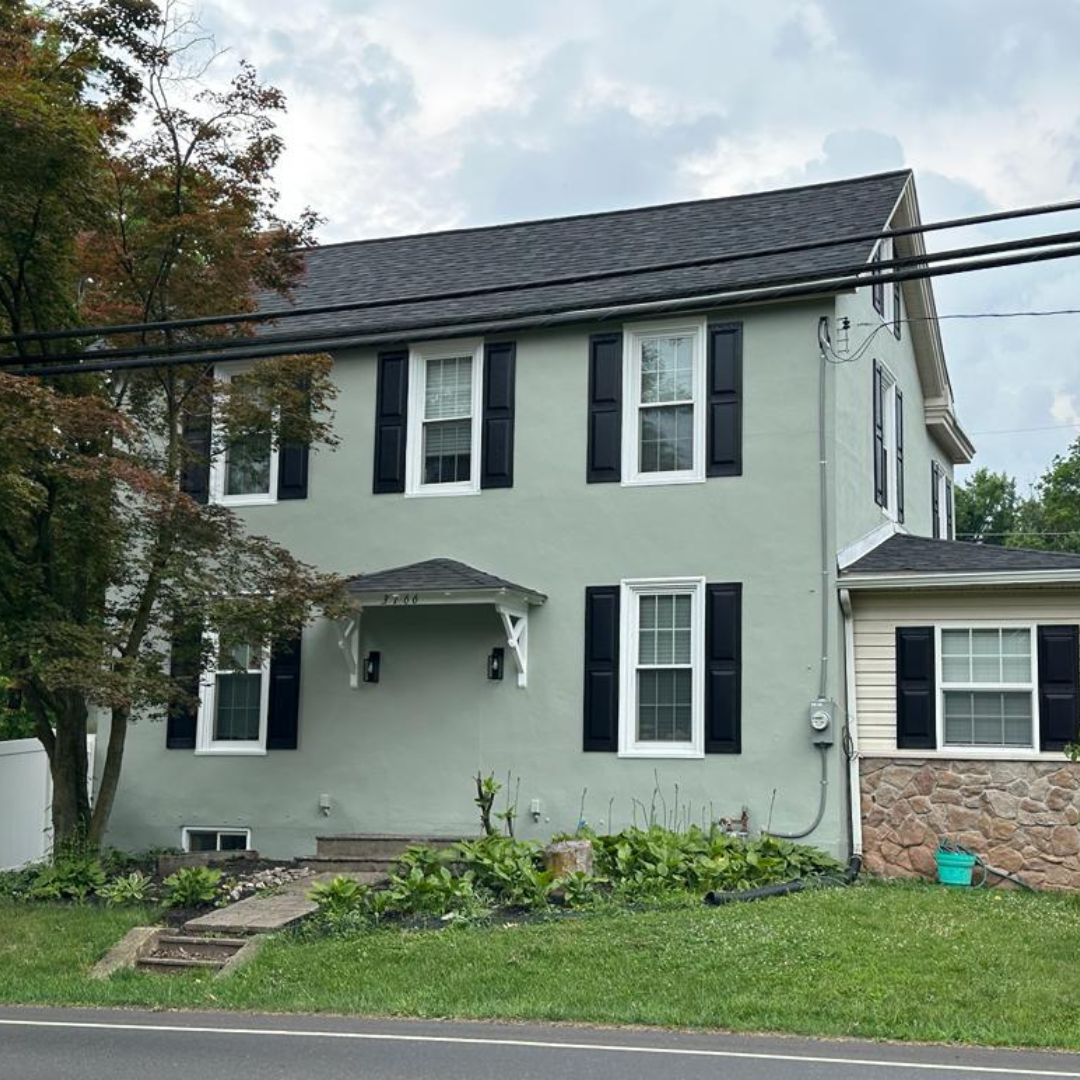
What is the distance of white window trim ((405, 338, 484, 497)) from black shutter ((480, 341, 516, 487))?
9 cm

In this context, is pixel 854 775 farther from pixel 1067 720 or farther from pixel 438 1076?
pixel 438 1076

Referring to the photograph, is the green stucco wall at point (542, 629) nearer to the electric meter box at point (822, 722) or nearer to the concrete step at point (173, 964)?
the electric meter box at point (822, 722)

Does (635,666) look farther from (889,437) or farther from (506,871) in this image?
(889,437)

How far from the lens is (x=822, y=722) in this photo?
49.2 feet

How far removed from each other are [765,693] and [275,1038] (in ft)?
25.3

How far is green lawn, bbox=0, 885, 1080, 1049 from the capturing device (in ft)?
30.8

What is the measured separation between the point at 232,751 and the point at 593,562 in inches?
197

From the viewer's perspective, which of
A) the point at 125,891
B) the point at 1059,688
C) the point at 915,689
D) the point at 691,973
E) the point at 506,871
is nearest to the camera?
the point at 691,973

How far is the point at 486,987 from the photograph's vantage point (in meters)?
10.2

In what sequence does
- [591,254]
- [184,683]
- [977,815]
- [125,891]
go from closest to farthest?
[125,891] → [977,815] → [184,683] → [591,254]

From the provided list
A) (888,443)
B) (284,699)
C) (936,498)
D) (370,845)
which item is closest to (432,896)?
(370,845)

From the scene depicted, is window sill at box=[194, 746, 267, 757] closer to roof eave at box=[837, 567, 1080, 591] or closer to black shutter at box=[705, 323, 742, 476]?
black shutter at box=[705, 323, 742, 476]

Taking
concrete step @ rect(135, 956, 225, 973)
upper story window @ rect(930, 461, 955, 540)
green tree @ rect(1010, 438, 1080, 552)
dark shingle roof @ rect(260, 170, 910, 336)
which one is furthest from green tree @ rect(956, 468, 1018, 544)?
concrete step @ rect(135, 956, 225, 973)

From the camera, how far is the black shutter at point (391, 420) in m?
17.2
